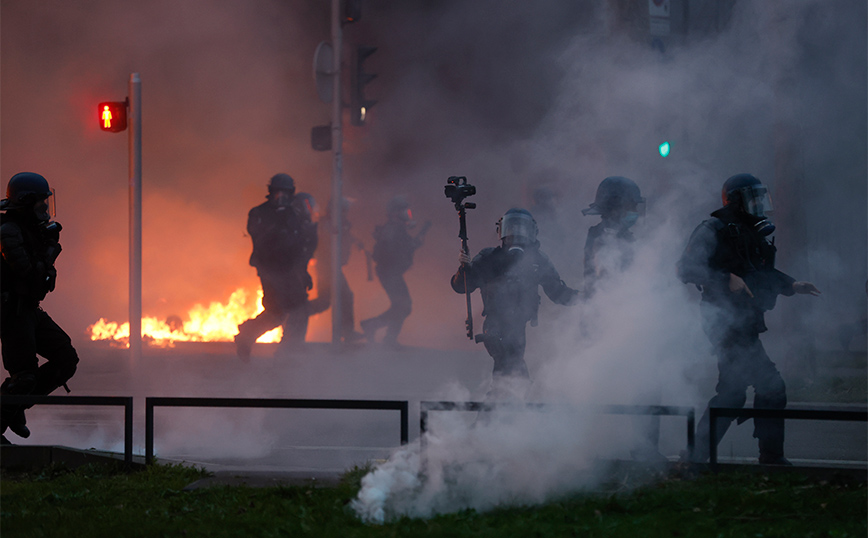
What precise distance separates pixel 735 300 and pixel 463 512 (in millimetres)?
2152

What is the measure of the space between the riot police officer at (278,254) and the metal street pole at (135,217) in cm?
123

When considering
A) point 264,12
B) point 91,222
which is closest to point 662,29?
point 264,12

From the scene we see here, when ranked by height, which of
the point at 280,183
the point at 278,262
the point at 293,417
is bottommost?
the point at 293,417

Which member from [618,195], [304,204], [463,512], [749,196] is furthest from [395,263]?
[463,512]

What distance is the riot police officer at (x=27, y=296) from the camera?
15.9 feet

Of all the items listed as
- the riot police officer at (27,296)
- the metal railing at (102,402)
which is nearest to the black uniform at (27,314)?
the riot police officer at (27,296)

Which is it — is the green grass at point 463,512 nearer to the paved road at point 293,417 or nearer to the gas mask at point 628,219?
the paved road at point 293,417

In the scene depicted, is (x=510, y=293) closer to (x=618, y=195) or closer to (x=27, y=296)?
(x=618, y=195)

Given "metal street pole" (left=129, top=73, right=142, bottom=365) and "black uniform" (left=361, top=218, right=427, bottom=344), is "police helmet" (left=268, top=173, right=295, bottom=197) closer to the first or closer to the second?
"metal street pole" (left=129, top=73, right=142, bottom=365)

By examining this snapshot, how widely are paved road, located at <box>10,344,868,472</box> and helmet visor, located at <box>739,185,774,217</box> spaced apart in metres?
1.45

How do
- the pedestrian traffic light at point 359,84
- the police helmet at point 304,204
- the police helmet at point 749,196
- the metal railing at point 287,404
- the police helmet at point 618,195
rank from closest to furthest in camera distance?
the metal railing at point 287,404 < the police helmet at point 749,196 < the police helmet at point 618,195 < the police helmet at point 304,204 < the pedestrian traffic light at point 359,84

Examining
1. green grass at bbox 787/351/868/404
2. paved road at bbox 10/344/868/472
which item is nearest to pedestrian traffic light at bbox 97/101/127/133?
paved road at bbox 10/344/868/472

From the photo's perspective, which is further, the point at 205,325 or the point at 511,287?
the point at 205,325

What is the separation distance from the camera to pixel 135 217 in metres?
9.16
